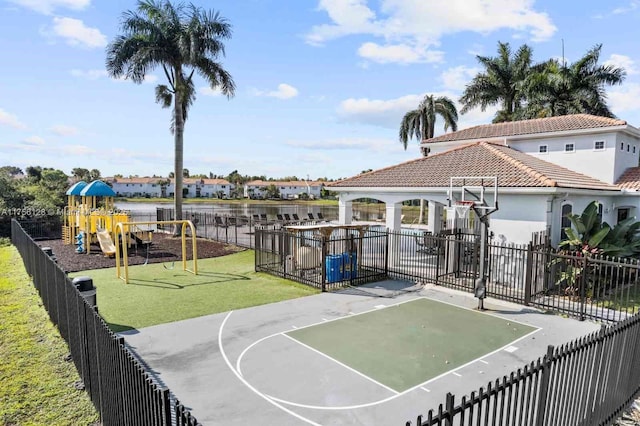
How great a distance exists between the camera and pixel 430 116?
109ft

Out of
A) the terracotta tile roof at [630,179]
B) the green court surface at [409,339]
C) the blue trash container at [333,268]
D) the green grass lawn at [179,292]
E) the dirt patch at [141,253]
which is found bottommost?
the green court surface at [409,339]

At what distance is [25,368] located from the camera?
6516mm

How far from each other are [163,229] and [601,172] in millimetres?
26478

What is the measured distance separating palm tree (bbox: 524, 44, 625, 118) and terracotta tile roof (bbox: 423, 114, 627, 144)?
1071 centimetres

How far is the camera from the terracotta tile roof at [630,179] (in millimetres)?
16938

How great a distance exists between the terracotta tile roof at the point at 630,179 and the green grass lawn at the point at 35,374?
20609 mm

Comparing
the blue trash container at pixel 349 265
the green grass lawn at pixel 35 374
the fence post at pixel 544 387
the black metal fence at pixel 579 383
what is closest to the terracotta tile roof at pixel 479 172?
the blue trash container at pixel 349 265

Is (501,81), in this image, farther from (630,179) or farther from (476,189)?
(476,189)

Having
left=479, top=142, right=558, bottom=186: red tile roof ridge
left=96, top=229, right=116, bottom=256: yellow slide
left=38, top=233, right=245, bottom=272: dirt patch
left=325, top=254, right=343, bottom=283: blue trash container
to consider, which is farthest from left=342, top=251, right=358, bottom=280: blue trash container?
left=96, top=229, right=116, bottom=256: yellow slide

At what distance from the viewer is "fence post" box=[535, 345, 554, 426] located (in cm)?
402

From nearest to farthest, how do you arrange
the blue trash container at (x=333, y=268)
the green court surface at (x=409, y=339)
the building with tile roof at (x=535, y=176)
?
1. the green court surface at (x=409, y=339)
2. the blue trash container at (x=333, y=268)
3. the building with tile roof at (x=535, y=176)

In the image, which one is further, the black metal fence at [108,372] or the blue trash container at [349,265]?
the blue trash container at [349,265]

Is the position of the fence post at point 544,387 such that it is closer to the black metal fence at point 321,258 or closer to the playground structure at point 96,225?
the black metal fence at point 321,258

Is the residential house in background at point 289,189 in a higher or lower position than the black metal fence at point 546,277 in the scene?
higher
